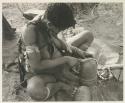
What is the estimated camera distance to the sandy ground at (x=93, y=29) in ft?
7.62

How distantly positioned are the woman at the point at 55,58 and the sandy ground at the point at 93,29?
0.19 feet

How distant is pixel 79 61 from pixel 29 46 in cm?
30

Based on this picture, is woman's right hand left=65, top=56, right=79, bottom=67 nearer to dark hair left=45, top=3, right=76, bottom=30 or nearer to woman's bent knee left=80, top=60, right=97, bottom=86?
woman's bent knee left=80, top=60, right=97, bottom=86

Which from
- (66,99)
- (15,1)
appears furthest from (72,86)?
(15,1)

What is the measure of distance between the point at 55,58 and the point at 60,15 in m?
0.25

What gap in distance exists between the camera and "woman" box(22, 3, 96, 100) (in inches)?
90.1

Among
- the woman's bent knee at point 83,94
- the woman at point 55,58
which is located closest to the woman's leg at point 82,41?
the woman at point 55,58

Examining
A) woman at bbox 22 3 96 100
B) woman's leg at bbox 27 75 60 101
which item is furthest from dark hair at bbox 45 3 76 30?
woman's leg at bbox 27 75 60 101

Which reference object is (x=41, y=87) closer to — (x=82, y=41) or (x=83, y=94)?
(x=83, y=94)

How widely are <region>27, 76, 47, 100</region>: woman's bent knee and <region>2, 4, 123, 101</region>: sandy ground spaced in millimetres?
61

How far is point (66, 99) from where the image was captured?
7.67ft

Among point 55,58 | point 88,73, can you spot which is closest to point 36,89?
point 55,58

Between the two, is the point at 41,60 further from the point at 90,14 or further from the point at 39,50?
the point at 90,14

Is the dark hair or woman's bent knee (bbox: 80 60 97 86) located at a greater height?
the dark hair
